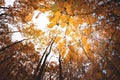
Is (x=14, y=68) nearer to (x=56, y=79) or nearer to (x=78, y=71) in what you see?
(x=56, y=79)

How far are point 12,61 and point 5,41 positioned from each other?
4.38 meters

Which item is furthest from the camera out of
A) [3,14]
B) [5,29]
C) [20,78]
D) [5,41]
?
[20,78]

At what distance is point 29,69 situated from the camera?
2742 centimetres

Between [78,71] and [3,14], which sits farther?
[78,71]

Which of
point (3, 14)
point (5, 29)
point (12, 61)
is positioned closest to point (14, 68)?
point (12, 61)

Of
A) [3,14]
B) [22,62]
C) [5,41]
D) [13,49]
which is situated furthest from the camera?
[22,62]

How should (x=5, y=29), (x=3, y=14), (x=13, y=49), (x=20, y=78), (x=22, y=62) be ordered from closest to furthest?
(x=3, y=14) → (x=5, y=29) → (x=13, y=49) → (x=22, y=62) → (x=20, y=78)

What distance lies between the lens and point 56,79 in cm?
2653

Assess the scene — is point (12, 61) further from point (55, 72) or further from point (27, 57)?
point (55, 72)

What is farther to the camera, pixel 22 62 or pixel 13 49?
pixel 22 62

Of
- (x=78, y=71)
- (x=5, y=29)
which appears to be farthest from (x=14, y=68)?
(x=78, y=71)

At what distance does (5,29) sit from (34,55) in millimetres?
6316

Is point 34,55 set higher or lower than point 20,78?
higher

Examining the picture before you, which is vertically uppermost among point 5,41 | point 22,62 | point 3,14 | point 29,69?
point 3,14
